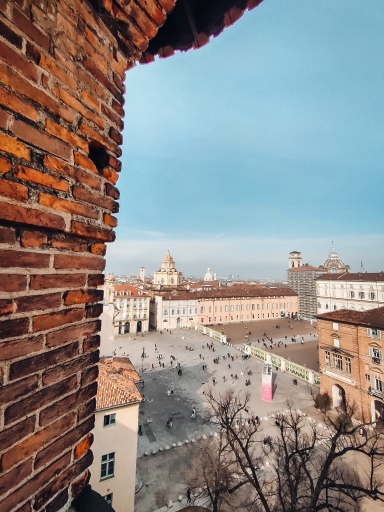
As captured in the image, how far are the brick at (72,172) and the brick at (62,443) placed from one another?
5.13ft

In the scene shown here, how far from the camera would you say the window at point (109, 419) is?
40.4ft

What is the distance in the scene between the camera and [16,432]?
1337mm

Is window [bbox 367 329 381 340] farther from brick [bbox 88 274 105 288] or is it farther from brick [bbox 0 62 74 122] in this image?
brick [bbox 0 62 74 122]

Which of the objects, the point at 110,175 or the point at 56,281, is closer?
the point at 56,281

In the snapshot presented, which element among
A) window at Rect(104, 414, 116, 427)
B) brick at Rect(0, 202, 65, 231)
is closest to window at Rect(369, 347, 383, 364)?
window at Rect(104, 414, 116, 427)

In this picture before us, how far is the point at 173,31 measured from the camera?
299 cm

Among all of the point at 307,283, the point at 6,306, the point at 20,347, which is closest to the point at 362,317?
the point at 20,347

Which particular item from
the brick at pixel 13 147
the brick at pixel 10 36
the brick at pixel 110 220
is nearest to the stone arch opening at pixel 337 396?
the brick at pixel 110 220

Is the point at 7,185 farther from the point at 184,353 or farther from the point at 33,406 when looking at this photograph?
the point at 184,353

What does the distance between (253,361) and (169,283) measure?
161 feet

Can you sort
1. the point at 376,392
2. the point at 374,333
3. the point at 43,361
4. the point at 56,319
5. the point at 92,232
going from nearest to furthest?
the point at 43,361 < the point at 56,319 < the point at 92,232 < the point at 376,392 < the point at 374,333

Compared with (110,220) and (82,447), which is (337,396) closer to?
(82,447)

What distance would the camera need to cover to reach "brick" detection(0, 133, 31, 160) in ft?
4.15

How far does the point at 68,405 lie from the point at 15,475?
15.7 inches
